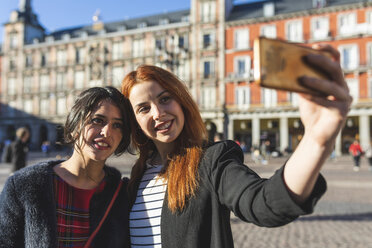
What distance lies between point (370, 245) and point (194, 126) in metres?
4.53

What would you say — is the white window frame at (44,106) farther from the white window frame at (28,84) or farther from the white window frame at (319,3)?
the white window frame at (319,3)

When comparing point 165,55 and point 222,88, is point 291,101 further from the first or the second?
point 165,55

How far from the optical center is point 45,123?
123 feet

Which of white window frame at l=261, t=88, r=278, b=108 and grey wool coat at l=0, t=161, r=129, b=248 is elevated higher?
white window frame at l=261, t=88, r=278, b=108

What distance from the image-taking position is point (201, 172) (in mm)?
1513

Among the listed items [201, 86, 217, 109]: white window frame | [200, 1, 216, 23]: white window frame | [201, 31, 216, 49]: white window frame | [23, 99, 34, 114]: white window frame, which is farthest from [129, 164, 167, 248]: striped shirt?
[23, 99, 34, 114]: white window frame

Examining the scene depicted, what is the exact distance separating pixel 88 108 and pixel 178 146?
1.98 ft

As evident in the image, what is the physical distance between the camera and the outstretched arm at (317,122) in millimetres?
840

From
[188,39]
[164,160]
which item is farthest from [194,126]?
[188,39]

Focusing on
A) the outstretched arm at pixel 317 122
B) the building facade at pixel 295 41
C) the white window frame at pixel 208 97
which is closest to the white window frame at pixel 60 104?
the white window frame at pixel 208 97

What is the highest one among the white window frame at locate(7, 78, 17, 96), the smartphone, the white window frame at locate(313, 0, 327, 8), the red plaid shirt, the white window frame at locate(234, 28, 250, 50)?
the white window frame at locate(313, 0, 327, 8)

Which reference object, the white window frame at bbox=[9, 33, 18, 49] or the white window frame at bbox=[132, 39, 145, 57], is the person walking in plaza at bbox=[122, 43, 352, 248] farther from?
the white window frame at bbox=[9, 33, 18, 49]

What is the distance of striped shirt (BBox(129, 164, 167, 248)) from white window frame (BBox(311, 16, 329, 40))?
95.8 feet

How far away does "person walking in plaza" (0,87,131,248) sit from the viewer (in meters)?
1.59
